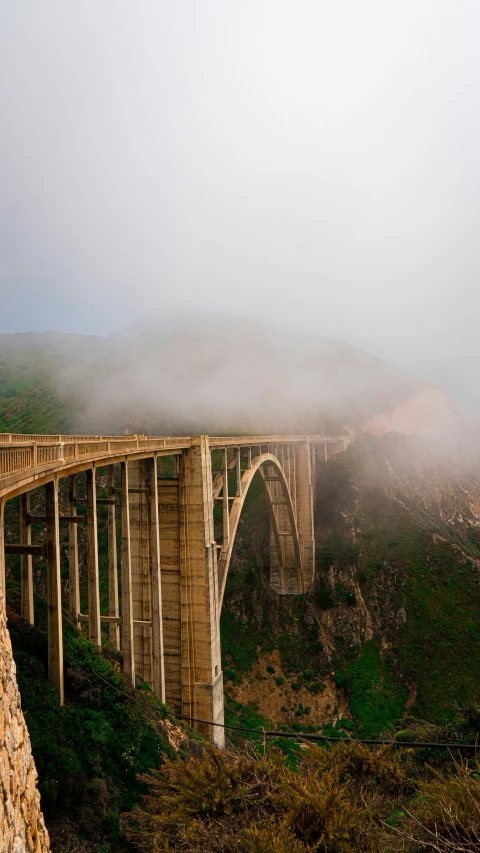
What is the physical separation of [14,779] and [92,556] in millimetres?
7583

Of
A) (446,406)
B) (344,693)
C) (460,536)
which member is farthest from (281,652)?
(446,406)

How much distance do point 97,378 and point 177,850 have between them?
9057 centimetres

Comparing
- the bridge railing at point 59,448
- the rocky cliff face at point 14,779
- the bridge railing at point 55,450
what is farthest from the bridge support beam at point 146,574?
the rocky cliff face at point 14,779

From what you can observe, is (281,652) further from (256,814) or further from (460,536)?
(256,814)

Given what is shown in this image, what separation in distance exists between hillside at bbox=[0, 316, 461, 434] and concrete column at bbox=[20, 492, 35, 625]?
155 ft

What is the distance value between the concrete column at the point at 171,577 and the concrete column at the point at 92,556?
6.49 meters

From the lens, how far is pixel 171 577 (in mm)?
19906

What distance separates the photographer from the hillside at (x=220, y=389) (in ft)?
217

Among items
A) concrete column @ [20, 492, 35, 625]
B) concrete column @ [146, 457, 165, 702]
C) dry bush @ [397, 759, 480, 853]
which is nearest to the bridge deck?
concrete column @ [146, 457, 165, 702]

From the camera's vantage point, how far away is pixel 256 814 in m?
8.41

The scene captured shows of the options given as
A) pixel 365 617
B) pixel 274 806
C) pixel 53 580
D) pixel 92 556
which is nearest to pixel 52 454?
pixel 53 580

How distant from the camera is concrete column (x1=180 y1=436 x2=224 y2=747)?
764 inches

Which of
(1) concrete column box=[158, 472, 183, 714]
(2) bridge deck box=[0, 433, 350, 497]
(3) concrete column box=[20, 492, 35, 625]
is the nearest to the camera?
(2) bridge deck box=[0, 433, 350, 497]

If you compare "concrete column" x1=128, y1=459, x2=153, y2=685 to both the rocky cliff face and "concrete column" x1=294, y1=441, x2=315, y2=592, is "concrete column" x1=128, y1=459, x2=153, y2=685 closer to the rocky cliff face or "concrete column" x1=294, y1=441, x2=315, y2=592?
the rocky cliff face
